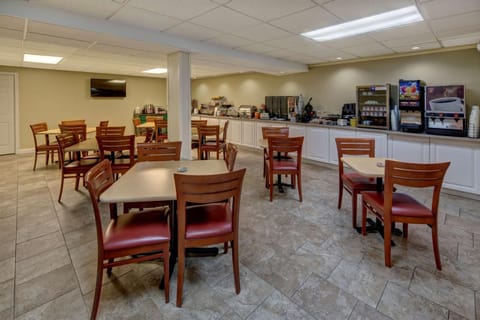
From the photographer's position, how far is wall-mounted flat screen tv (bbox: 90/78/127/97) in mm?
8000

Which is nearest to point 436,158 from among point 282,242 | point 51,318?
point 282,242

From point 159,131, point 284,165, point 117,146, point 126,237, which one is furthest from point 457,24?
point 159,131

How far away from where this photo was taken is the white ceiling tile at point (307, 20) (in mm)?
2941

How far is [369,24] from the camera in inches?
133

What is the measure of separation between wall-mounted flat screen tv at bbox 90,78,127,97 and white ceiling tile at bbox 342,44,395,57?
690 centimetres

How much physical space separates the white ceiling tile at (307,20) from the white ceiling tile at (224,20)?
350 mm

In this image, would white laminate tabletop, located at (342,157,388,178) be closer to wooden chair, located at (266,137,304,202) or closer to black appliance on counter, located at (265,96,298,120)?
wooden chair, located at (266,137,304,202)

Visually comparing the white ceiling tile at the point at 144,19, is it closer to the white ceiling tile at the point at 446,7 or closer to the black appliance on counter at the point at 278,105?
the white ceiling tile at the point at 446,7

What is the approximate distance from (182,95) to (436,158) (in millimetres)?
4252

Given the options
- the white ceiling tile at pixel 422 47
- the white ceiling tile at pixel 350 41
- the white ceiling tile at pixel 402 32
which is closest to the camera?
the white ceiling tile at pixel 402 32

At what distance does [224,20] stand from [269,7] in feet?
2.19

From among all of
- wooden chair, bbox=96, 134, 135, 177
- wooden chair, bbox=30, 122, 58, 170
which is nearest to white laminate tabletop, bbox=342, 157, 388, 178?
wooden chair, bbox=96, 134, 135, 177

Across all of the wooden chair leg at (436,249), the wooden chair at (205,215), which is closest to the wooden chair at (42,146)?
the wooden chair at (205,215)

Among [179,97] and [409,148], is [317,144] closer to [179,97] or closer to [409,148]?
[409,148]
